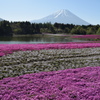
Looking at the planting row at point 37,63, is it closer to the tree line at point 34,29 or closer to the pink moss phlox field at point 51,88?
the pink moss phlox field at point 51,88

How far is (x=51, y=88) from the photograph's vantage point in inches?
400

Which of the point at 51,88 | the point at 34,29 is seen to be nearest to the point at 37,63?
the point at 51,88

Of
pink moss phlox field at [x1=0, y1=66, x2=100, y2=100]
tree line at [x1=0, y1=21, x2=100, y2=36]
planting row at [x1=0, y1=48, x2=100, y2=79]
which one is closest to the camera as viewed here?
pink moss phlox field at [x1=0, y1=66, x2=100, y2=100]

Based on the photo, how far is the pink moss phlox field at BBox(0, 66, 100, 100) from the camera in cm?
895

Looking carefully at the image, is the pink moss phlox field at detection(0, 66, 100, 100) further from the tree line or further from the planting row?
the tree line

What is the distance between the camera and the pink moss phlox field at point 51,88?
895cm

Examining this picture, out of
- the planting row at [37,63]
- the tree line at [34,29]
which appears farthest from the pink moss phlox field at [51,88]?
the tree line at [34,29]

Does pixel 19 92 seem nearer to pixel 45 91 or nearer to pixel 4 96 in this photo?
pixel 4 96

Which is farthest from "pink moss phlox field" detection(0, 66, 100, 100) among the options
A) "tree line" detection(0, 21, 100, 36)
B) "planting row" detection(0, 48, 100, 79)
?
"tree line" detection(0, 21, 100, 36)

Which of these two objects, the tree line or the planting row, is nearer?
the planting row

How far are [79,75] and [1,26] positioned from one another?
406 feet

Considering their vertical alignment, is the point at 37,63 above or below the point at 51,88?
above

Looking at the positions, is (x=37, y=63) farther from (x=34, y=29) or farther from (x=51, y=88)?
(x=34, y=29)

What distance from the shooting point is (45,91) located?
973 centimetres
